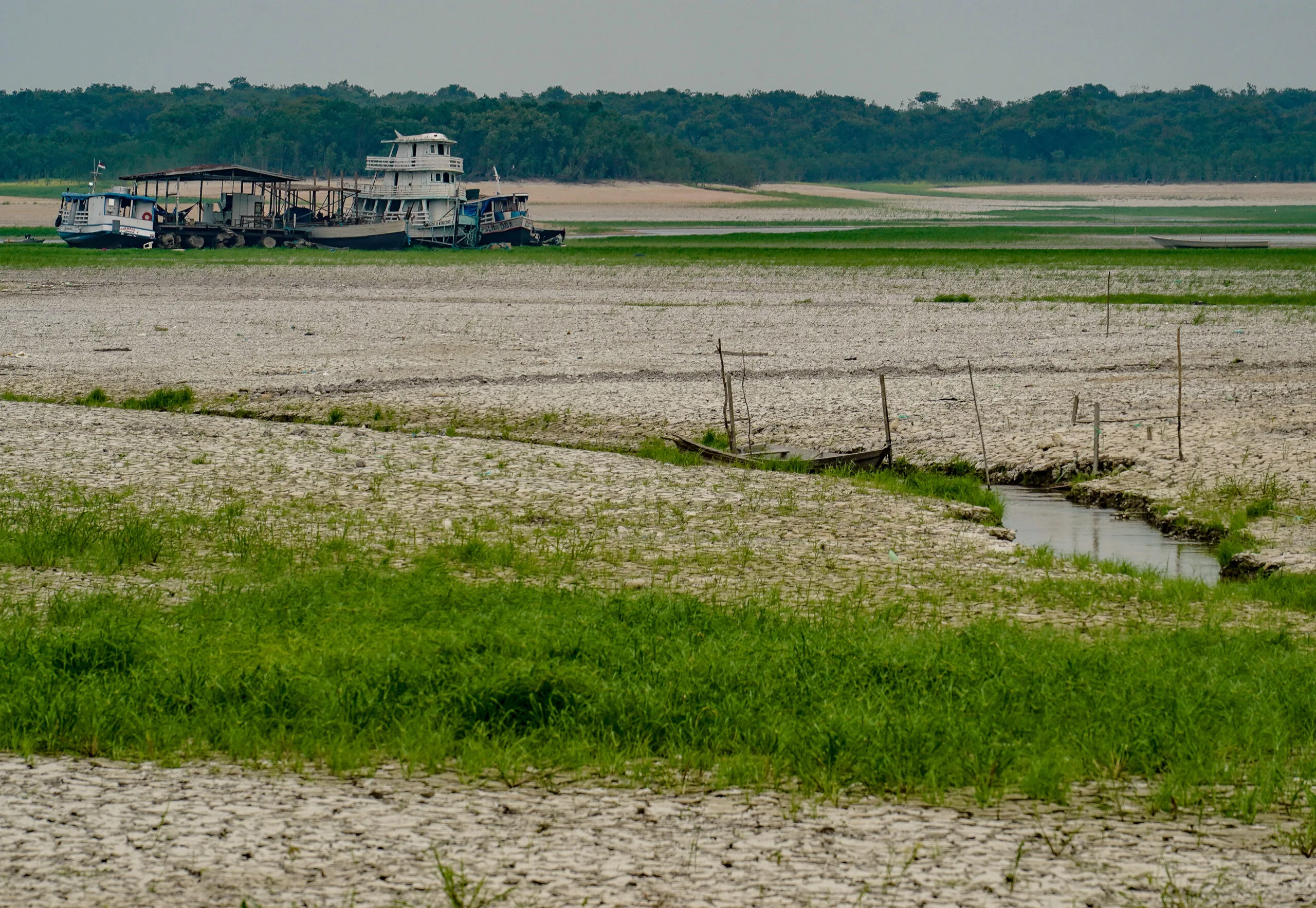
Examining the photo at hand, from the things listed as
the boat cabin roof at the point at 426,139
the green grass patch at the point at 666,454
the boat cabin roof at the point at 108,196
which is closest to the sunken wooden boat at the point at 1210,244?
the boat cabin roof at the point at 426,139

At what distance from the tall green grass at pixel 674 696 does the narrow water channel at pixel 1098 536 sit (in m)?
3.49

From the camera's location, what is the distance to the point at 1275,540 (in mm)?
14062

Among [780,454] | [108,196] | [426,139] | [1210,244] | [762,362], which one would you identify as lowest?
[780,454]

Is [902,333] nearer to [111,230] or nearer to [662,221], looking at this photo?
[111,230]

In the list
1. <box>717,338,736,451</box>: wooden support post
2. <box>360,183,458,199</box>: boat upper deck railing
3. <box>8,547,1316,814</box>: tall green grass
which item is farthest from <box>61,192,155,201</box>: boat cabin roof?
<box>8,547,1316,814</box>: tall green grass

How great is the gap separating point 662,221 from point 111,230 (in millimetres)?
47706

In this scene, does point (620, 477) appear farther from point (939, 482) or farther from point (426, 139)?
point (426, 139)

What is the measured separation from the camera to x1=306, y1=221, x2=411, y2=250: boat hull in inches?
2862

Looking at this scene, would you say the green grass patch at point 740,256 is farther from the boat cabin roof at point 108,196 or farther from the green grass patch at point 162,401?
the green grass patch at point 162,401

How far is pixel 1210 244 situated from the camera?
68.7m

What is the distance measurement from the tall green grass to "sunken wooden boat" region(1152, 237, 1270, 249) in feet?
198

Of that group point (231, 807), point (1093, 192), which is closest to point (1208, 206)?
point (1093, 192)

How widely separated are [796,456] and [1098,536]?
4.17 meters

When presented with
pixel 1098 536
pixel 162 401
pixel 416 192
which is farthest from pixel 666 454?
pixel 416 192
